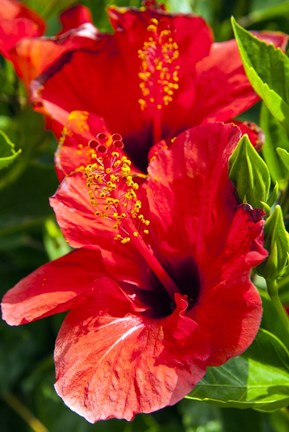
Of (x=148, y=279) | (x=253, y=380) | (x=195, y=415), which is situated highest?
(x=148, y=279)

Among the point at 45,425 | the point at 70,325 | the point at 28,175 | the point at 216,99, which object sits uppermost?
the point at 216,99

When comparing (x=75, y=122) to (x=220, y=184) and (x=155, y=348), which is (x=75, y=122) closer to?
(x=220, y=184)

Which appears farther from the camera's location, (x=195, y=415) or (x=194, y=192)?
(x=195, y=415)

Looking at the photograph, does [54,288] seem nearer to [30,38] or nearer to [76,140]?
[76,140]

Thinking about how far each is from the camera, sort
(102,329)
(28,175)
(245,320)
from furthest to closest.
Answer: (28,175)
(102,329)
(245,320)

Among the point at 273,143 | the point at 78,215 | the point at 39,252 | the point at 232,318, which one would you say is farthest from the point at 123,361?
the point at 39,252

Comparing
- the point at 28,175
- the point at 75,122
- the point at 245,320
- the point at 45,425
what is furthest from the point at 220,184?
the point at 45,425
